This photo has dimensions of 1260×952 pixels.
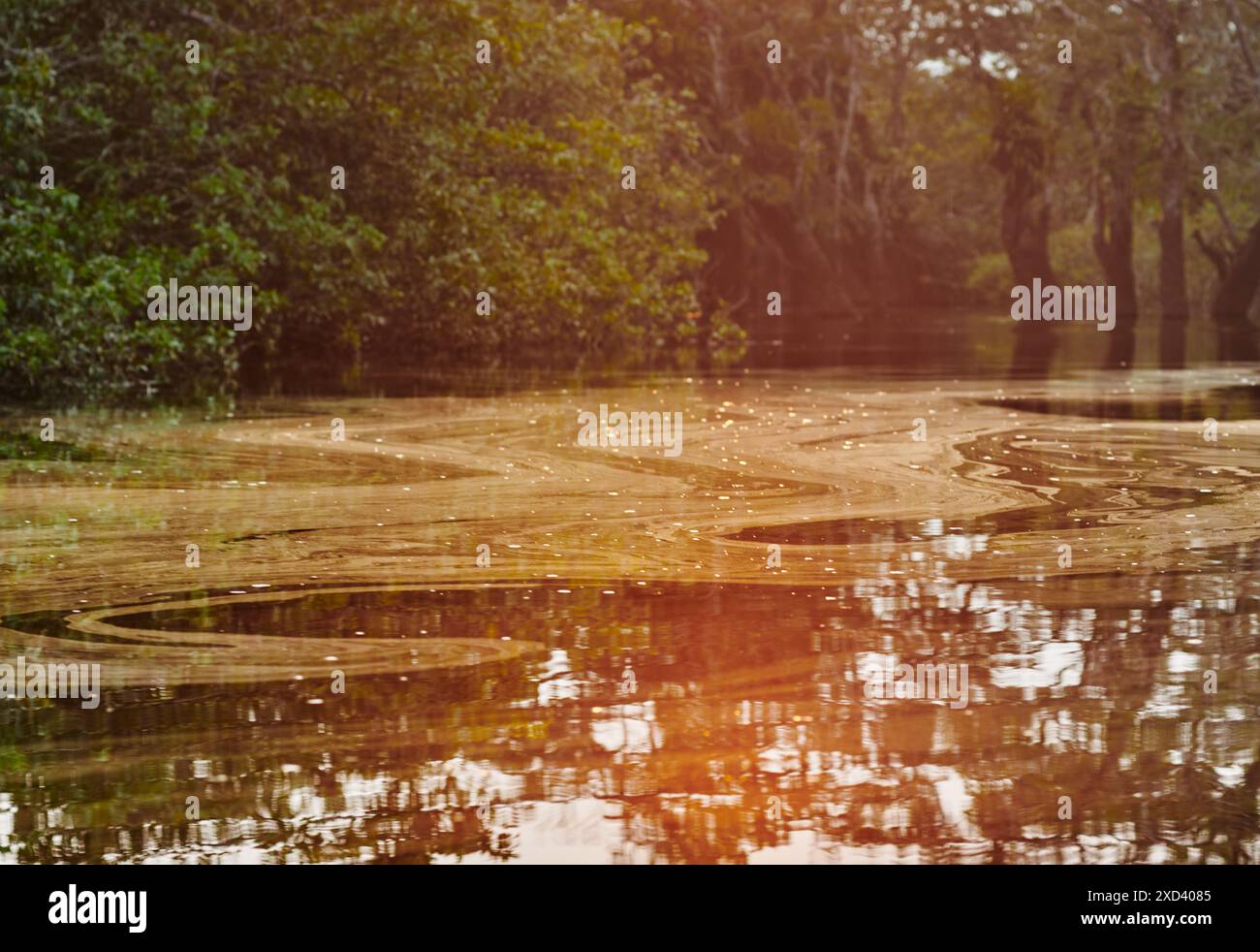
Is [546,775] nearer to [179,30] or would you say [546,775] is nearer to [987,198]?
[179,30]

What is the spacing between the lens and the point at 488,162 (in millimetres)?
24344

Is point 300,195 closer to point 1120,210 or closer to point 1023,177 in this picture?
point 1120,210

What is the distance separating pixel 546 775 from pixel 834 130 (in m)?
44.6

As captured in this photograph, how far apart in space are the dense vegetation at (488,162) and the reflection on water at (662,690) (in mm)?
8260

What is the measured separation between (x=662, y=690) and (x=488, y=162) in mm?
19729

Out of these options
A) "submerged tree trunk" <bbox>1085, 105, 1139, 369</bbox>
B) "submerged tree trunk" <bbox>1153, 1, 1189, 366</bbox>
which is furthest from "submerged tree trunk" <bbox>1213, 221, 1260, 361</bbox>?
"submerged tree trunk" <bbox>1085, 105, 1139, 369</bbox>

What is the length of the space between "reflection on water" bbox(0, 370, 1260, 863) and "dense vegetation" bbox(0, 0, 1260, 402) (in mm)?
8260

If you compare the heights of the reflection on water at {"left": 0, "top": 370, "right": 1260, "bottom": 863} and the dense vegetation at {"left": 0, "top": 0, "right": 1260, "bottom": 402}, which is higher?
the dense vegetation at {"left": 0, "top": 0, "right": 1260, "bottom": 402}

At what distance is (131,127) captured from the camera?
18.3 metres

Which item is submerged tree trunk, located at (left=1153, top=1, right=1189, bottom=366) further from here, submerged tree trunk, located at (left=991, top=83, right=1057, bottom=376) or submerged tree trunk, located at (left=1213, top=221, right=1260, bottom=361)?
submerged tree trunk, located at (left=991, top=83, right=1057, bottom=376)

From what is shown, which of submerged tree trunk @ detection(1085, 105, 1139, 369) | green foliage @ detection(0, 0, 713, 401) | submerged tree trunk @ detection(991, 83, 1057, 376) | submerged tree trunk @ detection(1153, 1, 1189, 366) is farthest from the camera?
submerged tree trunk @ detection(991, 83, 1057, 376)

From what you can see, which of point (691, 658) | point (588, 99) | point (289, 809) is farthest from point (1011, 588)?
point (588, 99)

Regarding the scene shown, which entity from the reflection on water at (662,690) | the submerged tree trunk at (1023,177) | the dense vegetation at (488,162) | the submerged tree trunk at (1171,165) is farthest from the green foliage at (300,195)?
the submerged tree trunk at (1023,177)

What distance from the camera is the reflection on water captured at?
158 inches
